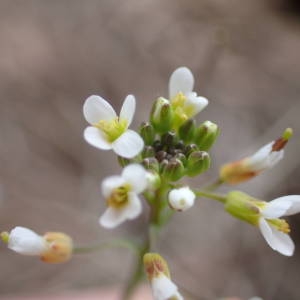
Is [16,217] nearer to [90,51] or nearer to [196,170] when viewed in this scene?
[90,51]

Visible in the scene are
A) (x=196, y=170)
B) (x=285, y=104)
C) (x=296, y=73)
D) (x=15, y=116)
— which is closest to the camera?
(x=196, y=170)

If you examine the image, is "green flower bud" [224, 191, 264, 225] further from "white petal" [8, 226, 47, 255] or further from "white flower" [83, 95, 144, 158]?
"white petal" [8, 226, 47, 255]

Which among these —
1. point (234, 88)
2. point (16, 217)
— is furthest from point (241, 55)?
point (16, 217)

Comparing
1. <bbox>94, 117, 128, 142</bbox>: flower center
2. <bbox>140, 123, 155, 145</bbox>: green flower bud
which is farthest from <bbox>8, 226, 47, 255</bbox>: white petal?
<bbox>140, 123, 155, 145</bbox>: green flower bud

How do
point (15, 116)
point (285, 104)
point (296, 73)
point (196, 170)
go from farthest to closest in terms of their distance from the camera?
1. point (296, 73)
2. point (285, 104)
3. point (15, 116)
4. point (196, 170)

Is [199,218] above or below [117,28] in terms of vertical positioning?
below

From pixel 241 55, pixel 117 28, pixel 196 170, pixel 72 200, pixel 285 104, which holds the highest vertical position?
pixel 117 28

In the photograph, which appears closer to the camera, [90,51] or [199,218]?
[199,218]

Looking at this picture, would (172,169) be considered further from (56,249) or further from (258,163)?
(56,249)
